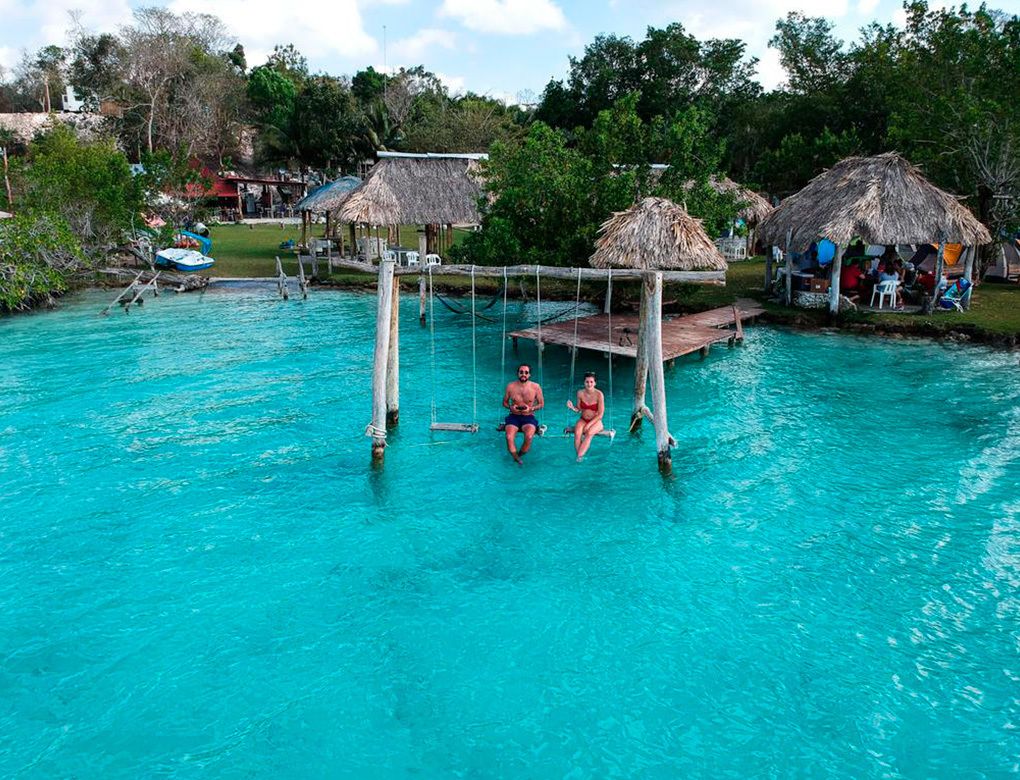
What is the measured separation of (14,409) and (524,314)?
12.4 metres

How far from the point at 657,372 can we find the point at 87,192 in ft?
71.8

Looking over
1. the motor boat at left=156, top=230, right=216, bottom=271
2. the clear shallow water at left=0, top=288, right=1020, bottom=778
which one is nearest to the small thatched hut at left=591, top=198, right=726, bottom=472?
the clear shallow water at left=0, top=288, right=1020, bottom=778

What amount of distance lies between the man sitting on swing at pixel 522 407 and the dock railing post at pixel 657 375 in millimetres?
1650

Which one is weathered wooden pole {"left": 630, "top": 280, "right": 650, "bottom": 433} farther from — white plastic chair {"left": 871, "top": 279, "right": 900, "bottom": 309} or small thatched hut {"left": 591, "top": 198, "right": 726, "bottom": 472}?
white plastic chair {"left": 871, "top": 279, "right": 900, "bottom": 309}

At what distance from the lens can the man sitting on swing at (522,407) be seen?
1054 cm

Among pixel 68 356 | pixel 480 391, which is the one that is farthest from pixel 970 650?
pixel 68 356

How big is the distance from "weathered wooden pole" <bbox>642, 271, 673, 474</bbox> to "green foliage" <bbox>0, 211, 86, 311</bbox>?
Answer: 60.1 feet

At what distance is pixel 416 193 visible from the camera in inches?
1016

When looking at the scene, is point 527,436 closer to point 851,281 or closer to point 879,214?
point 879,214

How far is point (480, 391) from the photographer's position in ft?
47.3

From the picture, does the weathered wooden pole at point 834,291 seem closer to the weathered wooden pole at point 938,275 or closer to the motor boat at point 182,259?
the weathered wooden pole at point 938,275

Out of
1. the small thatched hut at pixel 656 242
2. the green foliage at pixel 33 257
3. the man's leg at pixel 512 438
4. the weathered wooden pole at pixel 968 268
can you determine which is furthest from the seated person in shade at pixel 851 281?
the green foliage at pixel 33 257

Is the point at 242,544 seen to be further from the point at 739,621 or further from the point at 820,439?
the point at 820,439

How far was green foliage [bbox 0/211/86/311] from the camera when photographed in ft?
65.5
